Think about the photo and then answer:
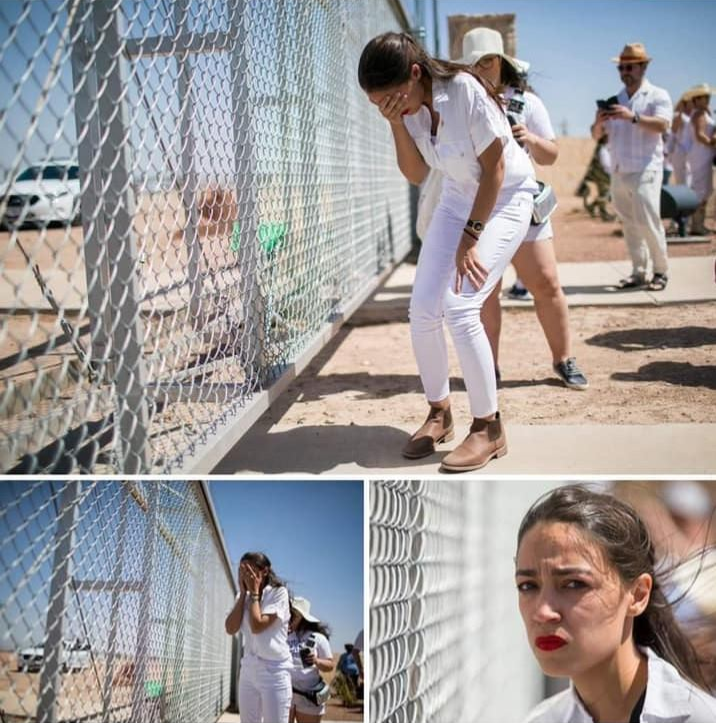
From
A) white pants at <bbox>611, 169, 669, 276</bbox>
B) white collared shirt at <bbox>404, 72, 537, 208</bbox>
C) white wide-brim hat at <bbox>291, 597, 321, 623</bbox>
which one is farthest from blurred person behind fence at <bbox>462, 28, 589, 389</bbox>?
white pants at <bbox>611, 169, 669, 276</bbox>

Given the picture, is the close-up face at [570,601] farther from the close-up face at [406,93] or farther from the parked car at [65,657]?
the close-up face at [406,93]

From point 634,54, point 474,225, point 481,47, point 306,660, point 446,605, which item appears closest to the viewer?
point 474,225

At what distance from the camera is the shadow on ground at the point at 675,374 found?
4883 mm

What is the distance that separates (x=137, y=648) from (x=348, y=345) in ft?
8.55

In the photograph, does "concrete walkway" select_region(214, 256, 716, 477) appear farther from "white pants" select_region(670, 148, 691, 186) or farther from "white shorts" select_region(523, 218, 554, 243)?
"white pants" select_region(670, 148, 691, 186)

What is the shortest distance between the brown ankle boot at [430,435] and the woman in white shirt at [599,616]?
2.90 feet

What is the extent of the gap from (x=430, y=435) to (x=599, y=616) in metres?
1.28

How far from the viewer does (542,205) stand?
470 cm

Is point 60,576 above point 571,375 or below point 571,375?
below

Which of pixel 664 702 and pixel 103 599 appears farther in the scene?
pixel 103 599

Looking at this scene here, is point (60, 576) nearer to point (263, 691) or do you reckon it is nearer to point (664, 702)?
point (263, 691)

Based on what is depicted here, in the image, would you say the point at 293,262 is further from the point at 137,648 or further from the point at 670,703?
the point at 670,703

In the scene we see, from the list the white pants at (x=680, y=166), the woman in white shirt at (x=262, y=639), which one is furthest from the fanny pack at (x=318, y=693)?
the white pants at (x=680, y=166)

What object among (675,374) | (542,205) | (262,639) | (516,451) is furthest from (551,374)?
(262,639)
